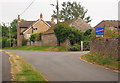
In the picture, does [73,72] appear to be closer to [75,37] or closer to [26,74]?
[26,74]

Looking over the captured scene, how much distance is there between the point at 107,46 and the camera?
1731 cm

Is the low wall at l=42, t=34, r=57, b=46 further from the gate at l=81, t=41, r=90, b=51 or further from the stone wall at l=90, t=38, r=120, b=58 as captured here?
the stone wall at l=90, t=38, r=120, b=58

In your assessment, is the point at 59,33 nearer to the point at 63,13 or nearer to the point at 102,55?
the point at 102,55

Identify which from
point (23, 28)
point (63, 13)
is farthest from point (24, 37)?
point (63, 13)

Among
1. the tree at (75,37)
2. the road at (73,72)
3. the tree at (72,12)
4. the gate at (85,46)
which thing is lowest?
the road at (73,72)

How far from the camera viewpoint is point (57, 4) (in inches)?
1481

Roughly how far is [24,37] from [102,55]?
4871cm

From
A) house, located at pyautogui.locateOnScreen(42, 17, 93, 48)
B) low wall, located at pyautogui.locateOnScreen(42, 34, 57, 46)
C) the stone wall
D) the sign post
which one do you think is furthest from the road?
house, located at pyautogui.locateOnScreen(42, 17, 93, 48)

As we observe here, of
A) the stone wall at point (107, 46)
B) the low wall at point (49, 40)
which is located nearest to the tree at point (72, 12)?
the low wall at point (49, 40)

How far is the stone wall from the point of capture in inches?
611

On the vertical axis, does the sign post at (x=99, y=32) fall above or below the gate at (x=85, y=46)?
above

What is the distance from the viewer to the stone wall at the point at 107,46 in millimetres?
15523

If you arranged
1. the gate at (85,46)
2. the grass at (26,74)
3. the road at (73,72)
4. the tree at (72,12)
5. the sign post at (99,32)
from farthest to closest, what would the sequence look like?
1. the tree at (72,12)
2. the gate at (85,46)
3. the sign post at (99,32)
4. the road at (73,72)
5. the grass at (26,74)

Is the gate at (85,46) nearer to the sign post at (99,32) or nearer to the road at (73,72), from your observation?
the sign post at (99,32)
